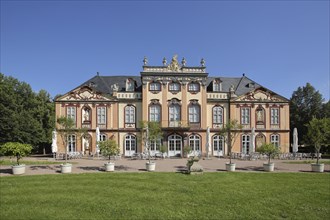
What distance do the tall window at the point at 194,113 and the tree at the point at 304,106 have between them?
2261cm

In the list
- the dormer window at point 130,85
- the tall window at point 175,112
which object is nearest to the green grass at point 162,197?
the tall window at point 175,112

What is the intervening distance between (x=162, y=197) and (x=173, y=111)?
69.6 ft

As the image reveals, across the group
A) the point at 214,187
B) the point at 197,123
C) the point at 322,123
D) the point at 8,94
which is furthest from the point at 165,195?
the point at 8,94

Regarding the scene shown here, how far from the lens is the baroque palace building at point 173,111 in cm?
3089

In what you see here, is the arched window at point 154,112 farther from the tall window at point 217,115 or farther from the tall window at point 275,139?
the tall window at point 275,139

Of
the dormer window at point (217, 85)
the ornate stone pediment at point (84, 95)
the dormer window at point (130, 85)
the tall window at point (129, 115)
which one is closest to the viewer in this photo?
the ornate stone pediment at point (84, 95)

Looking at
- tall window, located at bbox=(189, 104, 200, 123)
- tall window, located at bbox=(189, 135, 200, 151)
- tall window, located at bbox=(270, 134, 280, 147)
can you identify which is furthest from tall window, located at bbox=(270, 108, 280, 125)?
tall window, located at bbox=(189, 135, 200, 151)

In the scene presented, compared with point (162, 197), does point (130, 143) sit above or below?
above

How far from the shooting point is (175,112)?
31500 millimetres

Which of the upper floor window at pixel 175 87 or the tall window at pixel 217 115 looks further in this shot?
the tall window at pixel 217 115

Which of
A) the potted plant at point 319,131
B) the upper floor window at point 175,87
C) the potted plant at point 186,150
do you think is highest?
the upper floor window at point 175,87

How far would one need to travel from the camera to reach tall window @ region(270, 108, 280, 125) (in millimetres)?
32472

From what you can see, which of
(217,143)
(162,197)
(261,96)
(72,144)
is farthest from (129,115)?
(162,197)

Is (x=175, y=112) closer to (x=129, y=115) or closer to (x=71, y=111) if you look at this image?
(x=129, y=115)
